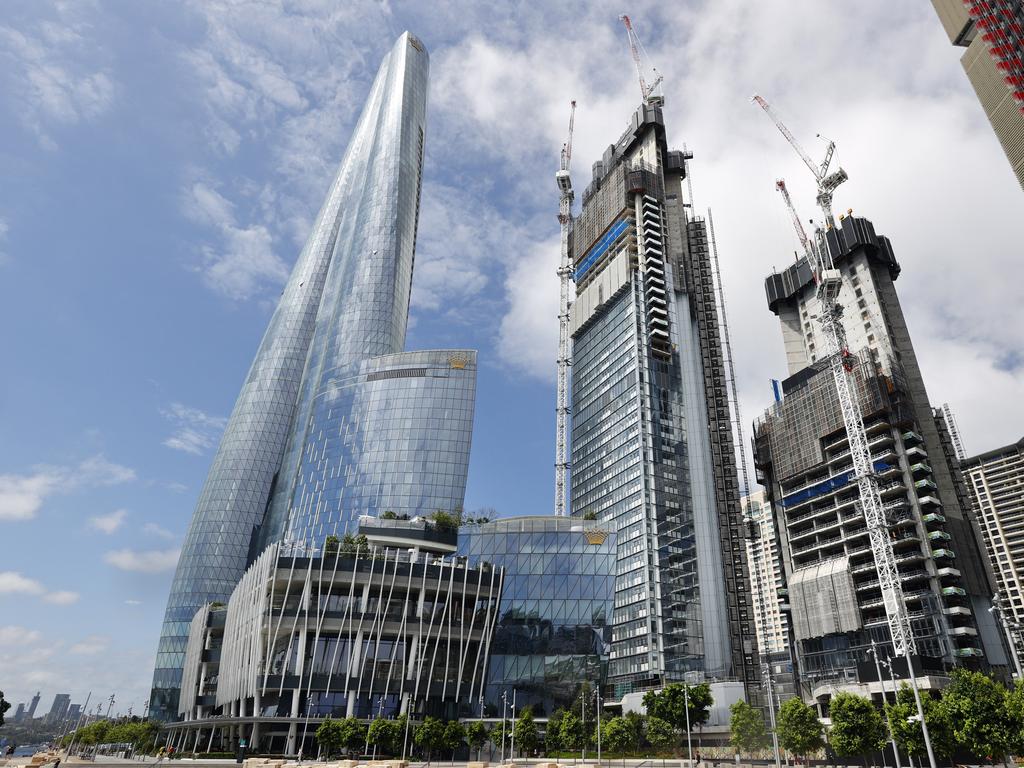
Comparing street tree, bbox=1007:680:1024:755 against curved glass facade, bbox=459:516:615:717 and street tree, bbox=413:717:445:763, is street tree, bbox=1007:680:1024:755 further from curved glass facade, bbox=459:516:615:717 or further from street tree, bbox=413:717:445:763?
curved glass facade, bbox=459:516:615:717

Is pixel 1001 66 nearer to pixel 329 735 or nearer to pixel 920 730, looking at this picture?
pixel 920 730

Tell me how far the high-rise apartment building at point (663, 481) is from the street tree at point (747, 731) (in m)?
54.2

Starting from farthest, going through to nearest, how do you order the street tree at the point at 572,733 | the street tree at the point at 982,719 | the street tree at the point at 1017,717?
the street tree at the point at 572,733 < the street tree at the point at 982,719 < the street tree at the point at 1017,717

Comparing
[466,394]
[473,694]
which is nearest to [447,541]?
[473,694]

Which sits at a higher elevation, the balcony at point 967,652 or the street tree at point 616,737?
the balcony at point 967,652

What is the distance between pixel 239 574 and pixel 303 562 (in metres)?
96.8

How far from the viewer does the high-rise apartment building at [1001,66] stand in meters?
87.0

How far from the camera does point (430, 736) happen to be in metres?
92.1

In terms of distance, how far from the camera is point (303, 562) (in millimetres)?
109750

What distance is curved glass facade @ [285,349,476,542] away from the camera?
170 meters

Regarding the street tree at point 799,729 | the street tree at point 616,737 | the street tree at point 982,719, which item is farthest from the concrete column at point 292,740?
the street tree at point 982,719

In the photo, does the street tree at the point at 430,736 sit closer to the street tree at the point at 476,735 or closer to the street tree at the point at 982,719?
the street tree at the point at 476,735

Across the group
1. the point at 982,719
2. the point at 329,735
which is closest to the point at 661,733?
the point at 982,719

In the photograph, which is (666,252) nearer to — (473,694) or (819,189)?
(819,189)
